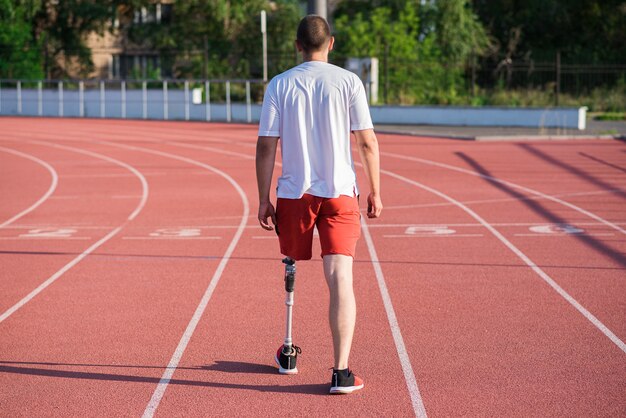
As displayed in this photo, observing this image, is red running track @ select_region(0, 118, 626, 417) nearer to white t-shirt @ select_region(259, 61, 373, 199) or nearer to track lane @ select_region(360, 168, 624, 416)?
track lane @ select_region(360, 168, 624, 416)

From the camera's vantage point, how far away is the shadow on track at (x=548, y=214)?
10.5 meters

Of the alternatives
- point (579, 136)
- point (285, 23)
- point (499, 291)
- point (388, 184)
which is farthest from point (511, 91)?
point (499, 291)

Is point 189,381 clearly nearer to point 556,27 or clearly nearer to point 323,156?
point 323,156

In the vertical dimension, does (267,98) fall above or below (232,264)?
above

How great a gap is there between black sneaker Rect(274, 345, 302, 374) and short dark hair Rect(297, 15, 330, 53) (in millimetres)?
1639

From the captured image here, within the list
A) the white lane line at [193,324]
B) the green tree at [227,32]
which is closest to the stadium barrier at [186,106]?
the green tree at [227,32]

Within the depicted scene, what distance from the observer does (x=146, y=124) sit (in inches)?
1433

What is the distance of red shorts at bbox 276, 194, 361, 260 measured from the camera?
5457 mm

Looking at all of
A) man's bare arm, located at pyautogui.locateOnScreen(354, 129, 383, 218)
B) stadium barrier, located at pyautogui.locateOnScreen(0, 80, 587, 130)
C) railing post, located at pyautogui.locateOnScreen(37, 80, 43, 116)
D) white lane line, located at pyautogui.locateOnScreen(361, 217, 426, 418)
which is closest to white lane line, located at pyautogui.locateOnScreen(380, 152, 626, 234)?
white lane line, located at pyautogui.locateOnScreen(361, 217, 426, 418)

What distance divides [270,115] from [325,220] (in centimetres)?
59

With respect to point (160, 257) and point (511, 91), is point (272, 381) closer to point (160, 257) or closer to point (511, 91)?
point (160, 257)

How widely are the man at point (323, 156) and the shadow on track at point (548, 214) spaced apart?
5086 mm

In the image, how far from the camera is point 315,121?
5398mm

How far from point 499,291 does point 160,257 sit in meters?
3.50
